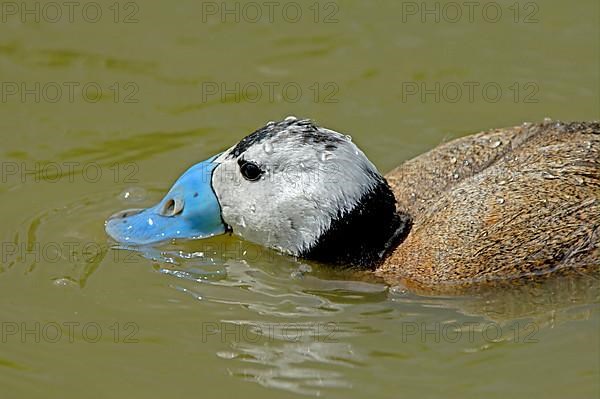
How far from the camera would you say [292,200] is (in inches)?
301

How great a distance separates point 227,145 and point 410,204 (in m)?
2.15

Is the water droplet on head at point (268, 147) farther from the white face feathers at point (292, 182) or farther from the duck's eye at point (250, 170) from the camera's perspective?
the duck's eye at point (250, 170)

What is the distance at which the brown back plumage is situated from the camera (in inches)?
282

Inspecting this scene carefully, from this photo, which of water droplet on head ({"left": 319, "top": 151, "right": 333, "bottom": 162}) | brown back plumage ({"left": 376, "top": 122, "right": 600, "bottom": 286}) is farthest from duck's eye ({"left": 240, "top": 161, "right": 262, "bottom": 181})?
brown back plumage ({"left": 376, "top": 122, "right": 600, "bottom": 286})

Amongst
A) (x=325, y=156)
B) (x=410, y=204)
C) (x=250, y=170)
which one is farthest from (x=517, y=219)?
(x=250, y=170)

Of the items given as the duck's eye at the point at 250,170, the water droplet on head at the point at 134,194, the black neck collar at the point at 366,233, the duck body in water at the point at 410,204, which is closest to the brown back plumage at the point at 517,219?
the duck body in water at the point at 410,204

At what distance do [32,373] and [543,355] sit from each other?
3086 mm

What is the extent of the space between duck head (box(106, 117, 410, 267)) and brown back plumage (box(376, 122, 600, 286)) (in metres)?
0.32

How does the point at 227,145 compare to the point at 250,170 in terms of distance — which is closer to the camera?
the point at 250,170

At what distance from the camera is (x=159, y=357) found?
692 cm

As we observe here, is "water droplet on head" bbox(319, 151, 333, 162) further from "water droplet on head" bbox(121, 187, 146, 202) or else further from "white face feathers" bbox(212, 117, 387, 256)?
"water droplet on head" bbox(121, 187, 146, 202)

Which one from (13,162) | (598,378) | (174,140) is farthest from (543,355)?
(13,162)

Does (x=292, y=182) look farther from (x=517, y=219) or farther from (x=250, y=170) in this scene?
(x=517, y=219)

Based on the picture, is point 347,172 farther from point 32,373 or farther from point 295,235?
point 32,373
